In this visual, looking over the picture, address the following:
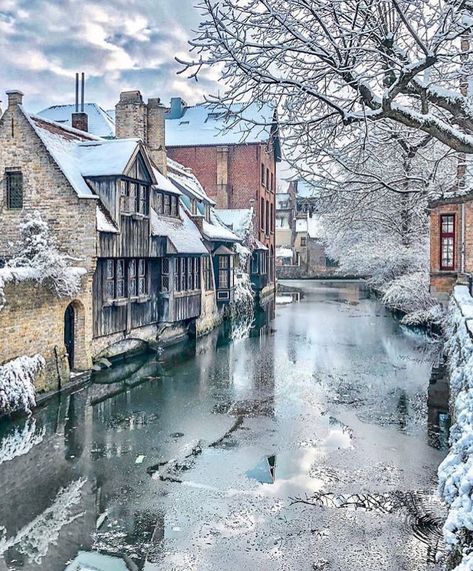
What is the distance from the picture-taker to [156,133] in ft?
75.3

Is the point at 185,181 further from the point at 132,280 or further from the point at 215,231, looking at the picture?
the point at 132,280

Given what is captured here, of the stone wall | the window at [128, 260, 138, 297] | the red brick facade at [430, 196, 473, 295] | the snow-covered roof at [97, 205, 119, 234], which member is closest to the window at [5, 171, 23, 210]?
the snow-covered roof at [97, 205, 119, 234]

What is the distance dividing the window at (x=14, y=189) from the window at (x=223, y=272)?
10.9 metres

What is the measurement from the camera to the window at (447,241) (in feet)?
72.8

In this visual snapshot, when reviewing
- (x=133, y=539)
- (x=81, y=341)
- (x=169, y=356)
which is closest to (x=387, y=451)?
→ (x=133, y=539)

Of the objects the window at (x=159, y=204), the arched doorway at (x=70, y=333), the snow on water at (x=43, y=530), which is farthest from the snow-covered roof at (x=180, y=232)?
the snow on water at (x=43, y=530)

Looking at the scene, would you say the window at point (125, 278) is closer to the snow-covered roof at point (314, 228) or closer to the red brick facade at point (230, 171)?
the red brick facade at point (230, 171)

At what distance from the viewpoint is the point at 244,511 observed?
7633mm

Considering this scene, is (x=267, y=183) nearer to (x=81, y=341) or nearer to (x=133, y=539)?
(x=81, y=341)

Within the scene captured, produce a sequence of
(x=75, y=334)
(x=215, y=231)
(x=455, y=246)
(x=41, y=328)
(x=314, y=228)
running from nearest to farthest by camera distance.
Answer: (x=41, y=328), (x=75, y=334), (x=455, y=246), (x=215, y=231), (x=314, y=228)

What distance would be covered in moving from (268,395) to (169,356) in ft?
18.9

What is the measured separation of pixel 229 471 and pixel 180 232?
1336 cm

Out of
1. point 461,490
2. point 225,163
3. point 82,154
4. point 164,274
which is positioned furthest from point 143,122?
point 461,490

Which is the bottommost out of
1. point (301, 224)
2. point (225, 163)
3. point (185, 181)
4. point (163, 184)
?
point (163, 184)
